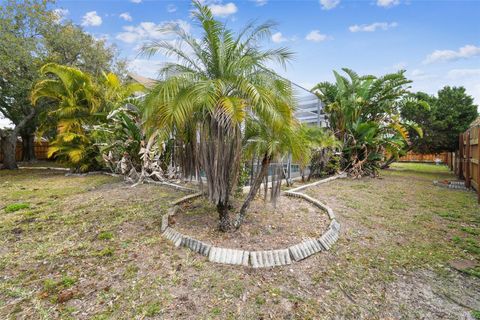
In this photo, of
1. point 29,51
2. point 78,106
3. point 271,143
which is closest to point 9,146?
point 29,51

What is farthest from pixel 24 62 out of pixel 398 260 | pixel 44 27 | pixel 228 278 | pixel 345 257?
pixel 398 260

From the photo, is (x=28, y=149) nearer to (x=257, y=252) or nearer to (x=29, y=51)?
(x=29, y=51)

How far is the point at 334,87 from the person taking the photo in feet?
37.7

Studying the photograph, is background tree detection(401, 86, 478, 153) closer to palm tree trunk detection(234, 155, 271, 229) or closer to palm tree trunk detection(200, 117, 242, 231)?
palm tree trunk detection(234, 155, 271, 229)

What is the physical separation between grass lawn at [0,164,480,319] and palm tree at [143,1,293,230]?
54.0 inches

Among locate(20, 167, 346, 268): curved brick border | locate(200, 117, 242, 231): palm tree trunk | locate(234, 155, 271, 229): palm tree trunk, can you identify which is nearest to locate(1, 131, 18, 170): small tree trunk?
locate(20, 167, 346, 268): curved brick border

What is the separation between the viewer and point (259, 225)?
4.25m

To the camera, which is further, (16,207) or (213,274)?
(16,207)

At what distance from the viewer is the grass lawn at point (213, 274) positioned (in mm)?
2396

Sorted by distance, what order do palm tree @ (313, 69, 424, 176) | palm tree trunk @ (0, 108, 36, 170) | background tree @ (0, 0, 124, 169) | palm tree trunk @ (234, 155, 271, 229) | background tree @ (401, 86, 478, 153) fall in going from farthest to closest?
background tree @ (401, 86, 478, 153) < palm tree trunk @ (0, 108, 36, 170) < palm tree @ (313, 69, 424, 176) < background tree @ (0, 0, 124, 169) < palm tree trunk @ (234, 155, 271, 229)

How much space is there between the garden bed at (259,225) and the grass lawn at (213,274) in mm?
420

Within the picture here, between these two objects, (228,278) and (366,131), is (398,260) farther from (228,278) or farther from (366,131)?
(366,131)

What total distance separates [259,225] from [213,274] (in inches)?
59.2

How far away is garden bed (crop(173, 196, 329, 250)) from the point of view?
364 cm
